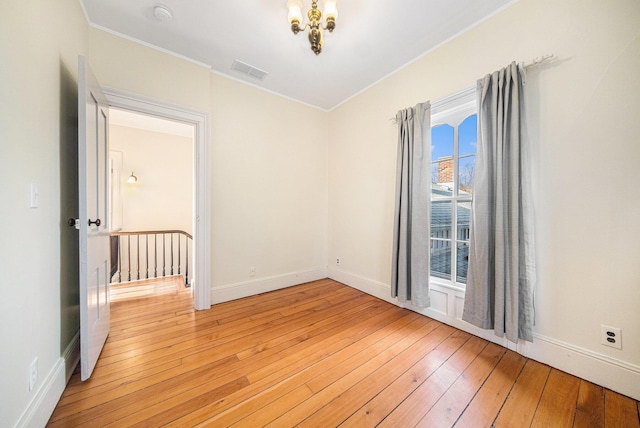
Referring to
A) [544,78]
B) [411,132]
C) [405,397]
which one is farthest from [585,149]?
[405,397]

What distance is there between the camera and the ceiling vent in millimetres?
2662

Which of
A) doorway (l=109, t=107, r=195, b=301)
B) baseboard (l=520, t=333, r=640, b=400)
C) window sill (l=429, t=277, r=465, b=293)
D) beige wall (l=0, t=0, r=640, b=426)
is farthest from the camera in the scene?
doorway (l=109, t=107, r=195, b=301)

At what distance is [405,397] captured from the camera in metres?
1.44

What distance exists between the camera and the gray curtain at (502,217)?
1.75 meters

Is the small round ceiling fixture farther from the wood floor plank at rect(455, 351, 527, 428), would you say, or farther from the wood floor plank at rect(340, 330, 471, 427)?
the wood floor plank at rect(455, 351, 527, 428)

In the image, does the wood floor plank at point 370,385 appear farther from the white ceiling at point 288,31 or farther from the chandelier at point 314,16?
the white ceiling at point 288,31

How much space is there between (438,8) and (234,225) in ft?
10.0

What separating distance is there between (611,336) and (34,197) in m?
3.59

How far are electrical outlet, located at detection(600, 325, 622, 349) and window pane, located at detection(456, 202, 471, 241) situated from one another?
40.3 inches

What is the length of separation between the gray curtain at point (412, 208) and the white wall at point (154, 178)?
4.56m

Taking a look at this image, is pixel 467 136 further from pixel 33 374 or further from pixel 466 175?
pixel 33 374

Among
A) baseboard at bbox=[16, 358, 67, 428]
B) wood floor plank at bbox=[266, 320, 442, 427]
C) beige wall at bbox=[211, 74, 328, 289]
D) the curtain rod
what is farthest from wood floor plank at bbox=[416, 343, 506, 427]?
beige wall at bbox=[211, 74, 328, 289]

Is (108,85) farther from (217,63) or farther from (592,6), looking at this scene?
(592,6)

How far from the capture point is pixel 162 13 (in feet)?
6.44
